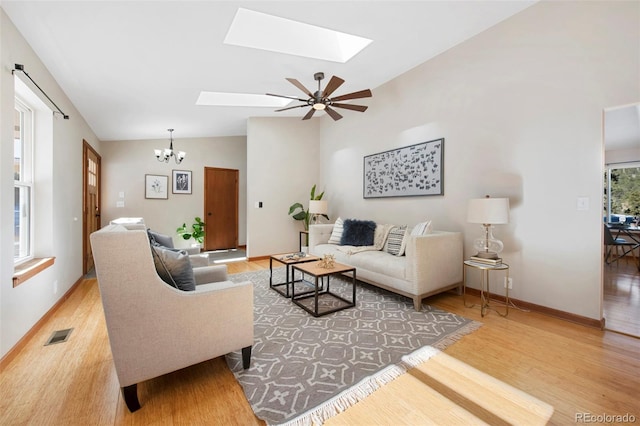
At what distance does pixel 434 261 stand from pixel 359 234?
1.38 metres

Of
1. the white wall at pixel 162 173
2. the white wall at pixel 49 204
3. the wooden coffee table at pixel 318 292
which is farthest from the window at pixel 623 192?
the white wall at pixel 162 173

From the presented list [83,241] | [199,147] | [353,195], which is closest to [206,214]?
[199,147]

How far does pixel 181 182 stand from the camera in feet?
20.9

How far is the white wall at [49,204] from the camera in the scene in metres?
1.93

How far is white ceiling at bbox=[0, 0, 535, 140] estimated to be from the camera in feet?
7.22

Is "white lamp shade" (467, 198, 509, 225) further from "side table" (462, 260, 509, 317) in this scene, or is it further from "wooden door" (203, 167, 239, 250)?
"wooden door" (203, 167, 239, 250)

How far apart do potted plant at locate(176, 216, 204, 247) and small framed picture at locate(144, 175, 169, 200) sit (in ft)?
2.63

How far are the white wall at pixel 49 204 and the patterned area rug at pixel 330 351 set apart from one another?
1.68 meters

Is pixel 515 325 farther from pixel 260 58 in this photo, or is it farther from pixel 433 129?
pixel 260 58

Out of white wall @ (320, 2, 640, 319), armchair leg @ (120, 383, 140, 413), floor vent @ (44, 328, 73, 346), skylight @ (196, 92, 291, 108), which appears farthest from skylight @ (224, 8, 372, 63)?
floor vent @ (44, 328, 73, 346)

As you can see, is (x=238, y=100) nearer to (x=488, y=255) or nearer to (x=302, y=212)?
(x=302, y=212)

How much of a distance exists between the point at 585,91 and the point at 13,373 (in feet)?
16.3

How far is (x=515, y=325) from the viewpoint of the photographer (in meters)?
2.51

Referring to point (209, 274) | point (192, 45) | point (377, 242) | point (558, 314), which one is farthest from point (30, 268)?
point (558, 314)
